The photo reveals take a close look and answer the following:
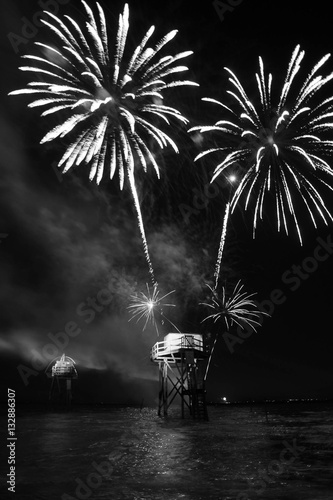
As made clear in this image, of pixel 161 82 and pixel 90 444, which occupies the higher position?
pixel 161 82

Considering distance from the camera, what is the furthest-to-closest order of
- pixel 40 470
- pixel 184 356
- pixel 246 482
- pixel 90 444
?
pixel 184 356 → pixel 90 444 → pixel 40 470 → pixel 246 482

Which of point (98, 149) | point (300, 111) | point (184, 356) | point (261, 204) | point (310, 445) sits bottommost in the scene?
point (310, 445)

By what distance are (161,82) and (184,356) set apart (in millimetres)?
28448

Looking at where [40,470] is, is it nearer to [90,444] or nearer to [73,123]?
[90,444]

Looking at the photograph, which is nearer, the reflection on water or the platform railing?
the reflection on water

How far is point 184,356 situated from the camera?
41.7 m

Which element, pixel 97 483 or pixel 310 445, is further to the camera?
pixel 310 445

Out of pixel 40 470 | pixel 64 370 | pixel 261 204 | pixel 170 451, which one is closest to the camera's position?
pixel 40 470

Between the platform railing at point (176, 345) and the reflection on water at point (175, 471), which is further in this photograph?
the platform railing at point (176, 345)

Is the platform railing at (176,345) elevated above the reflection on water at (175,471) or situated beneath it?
Answer: elevated above

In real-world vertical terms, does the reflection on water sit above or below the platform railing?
below

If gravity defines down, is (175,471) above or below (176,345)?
below

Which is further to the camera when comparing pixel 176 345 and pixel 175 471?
pixel 176 345

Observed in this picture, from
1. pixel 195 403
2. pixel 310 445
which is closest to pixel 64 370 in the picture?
pixel 195 403
